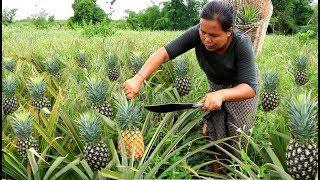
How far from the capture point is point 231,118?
3102 mm

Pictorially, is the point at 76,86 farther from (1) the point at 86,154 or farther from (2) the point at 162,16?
(2) the point at 162,16

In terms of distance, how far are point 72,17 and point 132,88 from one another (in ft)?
75.3

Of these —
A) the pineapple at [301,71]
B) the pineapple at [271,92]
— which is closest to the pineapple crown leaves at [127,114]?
the pineapple at [271,92]

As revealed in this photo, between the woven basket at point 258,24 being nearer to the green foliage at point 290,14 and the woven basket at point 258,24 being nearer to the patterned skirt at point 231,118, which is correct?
the patterned skirt at point 231,118

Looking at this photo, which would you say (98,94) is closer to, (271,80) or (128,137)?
(128,137)

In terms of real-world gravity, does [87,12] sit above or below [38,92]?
below

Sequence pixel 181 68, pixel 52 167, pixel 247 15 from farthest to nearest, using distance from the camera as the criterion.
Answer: pixel 247 15
pixel 181 68
pixel 52 167

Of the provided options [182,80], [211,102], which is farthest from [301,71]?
[211,102]

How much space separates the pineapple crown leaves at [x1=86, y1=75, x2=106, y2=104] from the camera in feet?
9.07

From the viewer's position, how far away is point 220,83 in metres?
3.16

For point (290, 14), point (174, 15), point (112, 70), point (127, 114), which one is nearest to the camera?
point (127, 114)

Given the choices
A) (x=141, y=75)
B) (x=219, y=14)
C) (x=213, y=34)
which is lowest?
(x=141, y=75)

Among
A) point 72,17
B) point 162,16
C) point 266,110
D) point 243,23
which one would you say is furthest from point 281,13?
point 266,110

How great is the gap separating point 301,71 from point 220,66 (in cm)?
157
